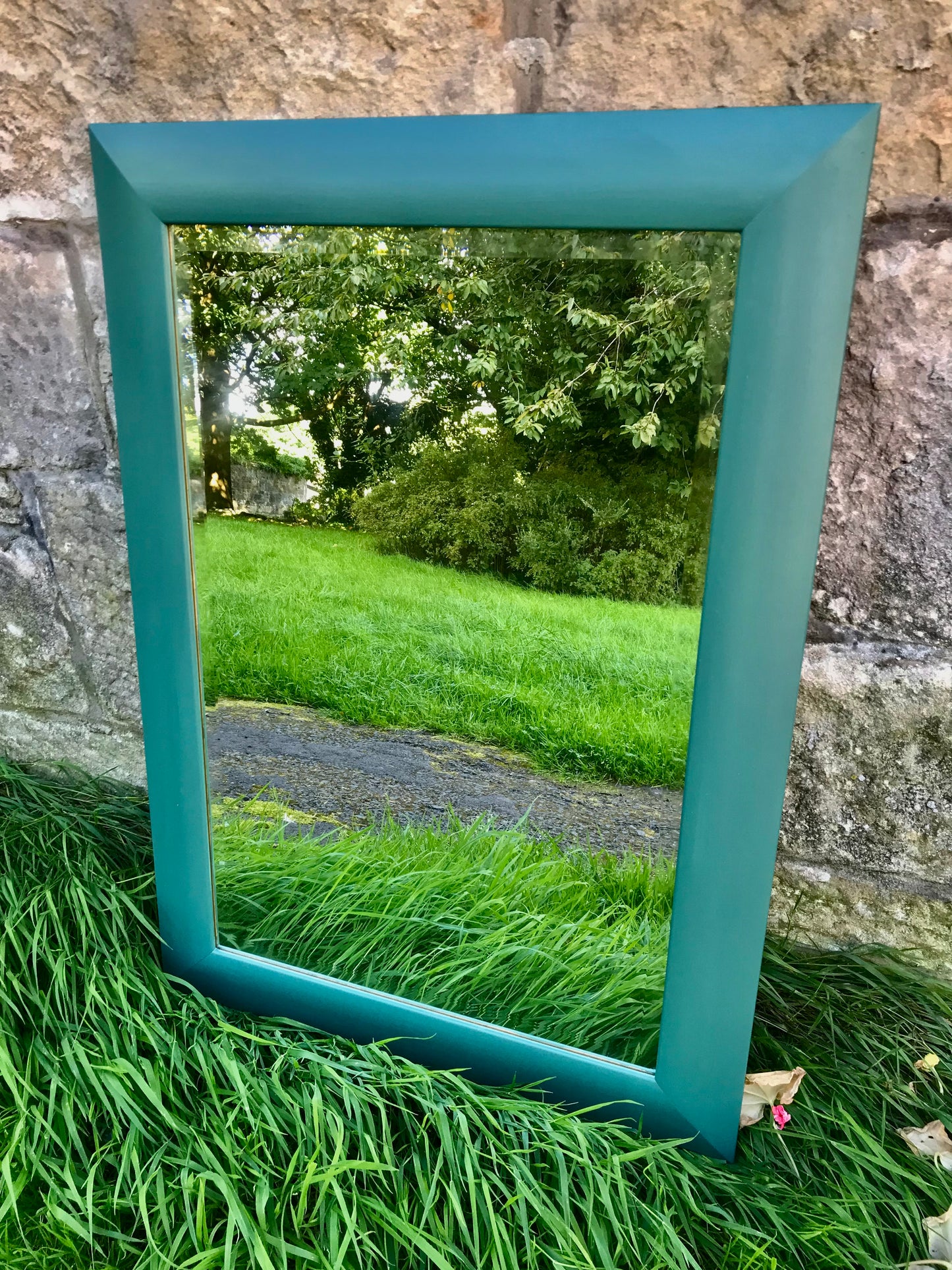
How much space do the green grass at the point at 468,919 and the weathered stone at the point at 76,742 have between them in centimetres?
40

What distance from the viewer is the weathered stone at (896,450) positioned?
36.2 inches

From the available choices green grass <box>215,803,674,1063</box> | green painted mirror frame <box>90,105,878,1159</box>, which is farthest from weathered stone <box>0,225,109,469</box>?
green grass <box>215,803,674,1063</box>

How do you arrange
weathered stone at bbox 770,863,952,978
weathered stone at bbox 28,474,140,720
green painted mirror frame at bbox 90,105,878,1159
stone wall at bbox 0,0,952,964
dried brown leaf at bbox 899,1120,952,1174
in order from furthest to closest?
1. weathered stone at bbox 28,474,140,720
2. weathered stone at bbox 770,863,952,978
3. dried brown leaf at bbox 899,1120,952,1174
4. stone wall at bbox 0,0,952,964
5. green painted mirror frame at bbox 90,105,878,1159

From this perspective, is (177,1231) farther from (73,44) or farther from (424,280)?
(73,44)

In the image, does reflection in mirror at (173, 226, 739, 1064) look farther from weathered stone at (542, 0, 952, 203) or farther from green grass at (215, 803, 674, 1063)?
weathered stone at (542, 0, 952, 203)

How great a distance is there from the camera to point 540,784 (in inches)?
42.5

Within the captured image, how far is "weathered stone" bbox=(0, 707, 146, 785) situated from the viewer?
150 centimetres

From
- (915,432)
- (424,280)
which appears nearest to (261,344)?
(424,280)

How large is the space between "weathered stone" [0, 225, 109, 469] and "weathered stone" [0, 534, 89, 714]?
18cm

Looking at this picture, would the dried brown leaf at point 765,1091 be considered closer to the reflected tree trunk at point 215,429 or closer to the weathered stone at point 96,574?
the reflected tree trunk at point 215,429

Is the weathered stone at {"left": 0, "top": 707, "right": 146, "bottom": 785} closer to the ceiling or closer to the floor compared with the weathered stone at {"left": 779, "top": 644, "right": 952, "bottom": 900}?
closer to the floor

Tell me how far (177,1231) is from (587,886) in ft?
2.10

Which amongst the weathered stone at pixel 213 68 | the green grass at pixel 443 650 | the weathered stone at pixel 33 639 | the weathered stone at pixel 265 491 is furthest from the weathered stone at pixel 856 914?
the weathered stone at pixel 33 639

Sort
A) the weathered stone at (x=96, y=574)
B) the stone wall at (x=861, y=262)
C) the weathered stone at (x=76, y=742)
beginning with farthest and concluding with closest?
the weathered stone at (x=76, y=742) < the weathered stone at (x=96, y=574) < the stone wall at (x=861, y=262)
